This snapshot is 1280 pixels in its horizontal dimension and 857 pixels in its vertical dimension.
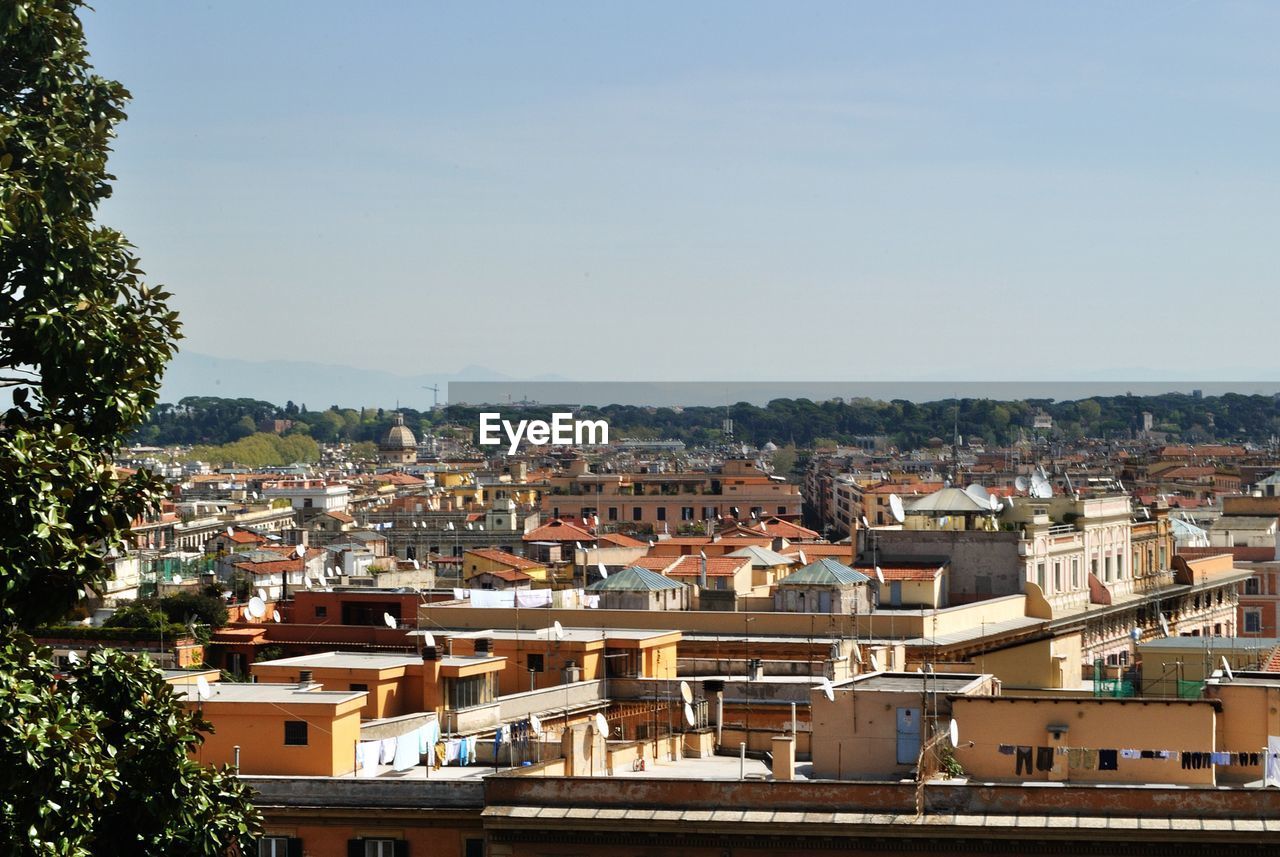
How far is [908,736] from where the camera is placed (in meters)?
26.8

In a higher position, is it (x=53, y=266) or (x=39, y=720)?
(x=53, y=266)

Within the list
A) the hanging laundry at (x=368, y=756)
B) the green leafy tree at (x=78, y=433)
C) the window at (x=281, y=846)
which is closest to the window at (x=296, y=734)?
the hanging laundry at (x=368, y=756)

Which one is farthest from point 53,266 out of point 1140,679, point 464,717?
point 1140,679

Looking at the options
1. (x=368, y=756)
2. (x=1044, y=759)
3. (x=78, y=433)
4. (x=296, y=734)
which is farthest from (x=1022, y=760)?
(x=78, y=433)

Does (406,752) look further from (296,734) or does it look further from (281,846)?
(281,846)

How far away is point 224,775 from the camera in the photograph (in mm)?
17766

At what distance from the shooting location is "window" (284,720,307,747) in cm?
2803

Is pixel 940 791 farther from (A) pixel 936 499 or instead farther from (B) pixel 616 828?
(A) pixel 936 499

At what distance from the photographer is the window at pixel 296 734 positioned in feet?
→ 92.0

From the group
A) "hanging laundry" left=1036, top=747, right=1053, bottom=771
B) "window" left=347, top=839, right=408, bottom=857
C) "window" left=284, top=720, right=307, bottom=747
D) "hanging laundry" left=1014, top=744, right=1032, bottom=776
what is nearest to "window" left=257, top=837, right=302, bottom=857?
"window" left=347, top=839, right=408, bottom=857

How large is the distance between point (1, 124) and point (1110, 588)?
4224 centimetres

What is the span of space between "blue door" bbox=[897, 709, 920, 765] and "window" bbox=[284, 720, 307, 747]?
6.80 m

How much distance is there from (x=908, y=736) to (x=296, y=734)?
701cm

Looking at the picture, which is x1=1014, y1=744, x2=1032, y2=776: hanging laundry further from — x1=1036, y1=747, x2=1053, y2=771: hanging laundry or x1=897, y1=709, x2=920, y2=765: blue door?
x1=897, y1=709, x2=920, y2=765: blue door
